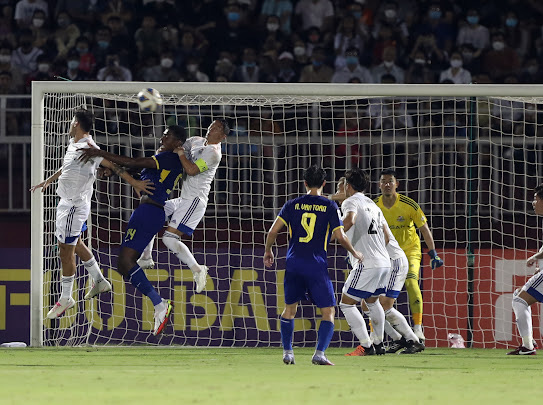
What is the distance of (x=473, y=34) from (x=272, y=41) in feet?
10.9

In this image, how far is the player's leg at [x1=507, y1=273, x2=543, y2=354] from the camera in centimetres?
1150

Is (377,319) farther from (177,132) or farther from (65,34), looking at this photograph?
(65,34)

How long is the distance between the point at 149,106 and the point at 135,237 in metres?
1.38

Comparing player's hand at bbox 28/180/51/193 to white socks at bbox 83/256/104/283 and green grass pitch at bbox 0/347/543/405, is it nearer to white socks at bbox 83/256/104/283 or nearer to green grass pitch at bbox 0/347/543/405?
white socks at bbox 83/256/104/283

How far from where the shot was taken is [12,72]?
658 inches

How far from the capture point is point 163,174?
1173 cm

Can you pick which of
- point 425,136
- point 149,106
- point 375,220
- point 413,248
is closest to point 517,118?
→ point 425,136

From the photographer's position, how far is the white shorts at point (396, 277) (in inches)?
468

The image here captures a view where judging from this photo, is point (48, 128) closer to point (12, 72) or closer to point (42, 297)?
point (42, 297)

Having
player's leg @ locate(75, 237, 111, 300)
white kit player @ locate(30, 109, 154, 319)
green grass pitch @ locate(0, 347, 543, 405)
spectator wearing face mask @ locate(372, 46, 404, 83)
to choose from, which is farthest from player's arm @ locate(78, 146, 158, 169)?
spectator wearing face mask @ locate(372, 46, 404, 83)

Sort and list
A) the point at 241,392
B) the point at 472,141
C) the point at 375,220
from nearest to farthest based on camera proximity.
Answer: the point at 241,392 → the point at 375,220 → the point at 472,141

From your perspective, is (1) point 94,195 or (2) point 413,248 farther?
(1) point 94,195

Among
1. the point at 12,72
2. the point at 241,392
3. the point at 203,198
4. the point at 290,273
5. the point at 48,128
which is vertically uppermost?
the point at 12,72

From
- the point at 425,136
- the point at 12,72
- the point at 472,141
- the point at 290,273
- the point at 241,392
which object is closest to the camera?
the point at 241,392
